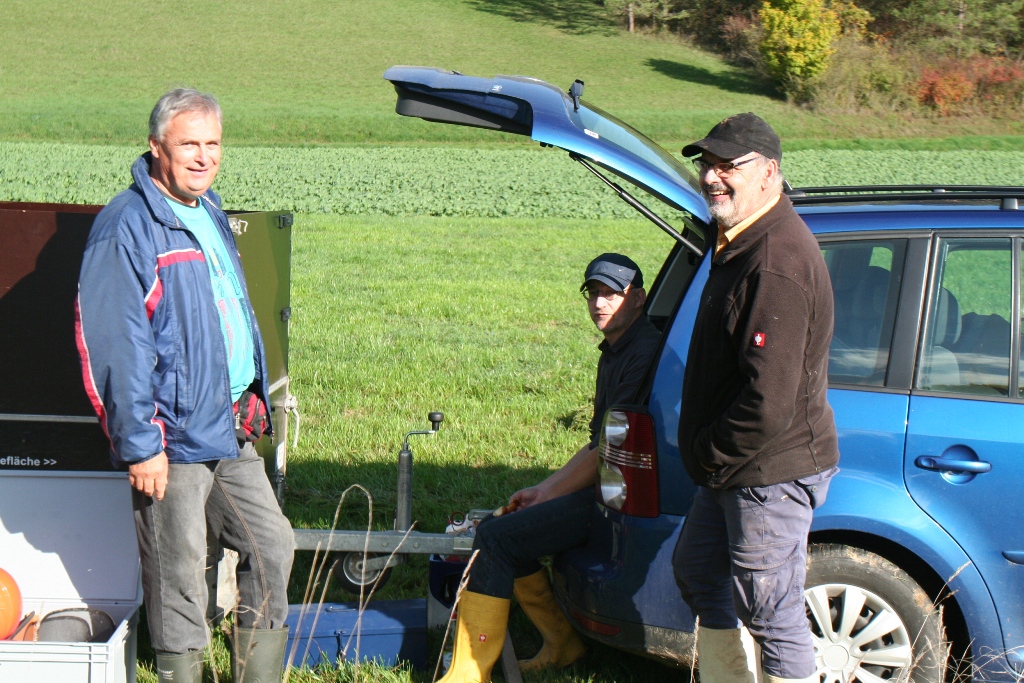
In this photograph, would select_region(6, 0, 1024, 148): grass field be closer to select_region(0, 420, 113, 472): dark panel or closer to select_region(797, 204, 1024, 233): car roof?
select_region(0, 420, 113, 472): dark panel

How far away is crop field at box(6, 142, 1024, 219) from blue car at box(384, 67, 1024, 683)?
17516 millimetres

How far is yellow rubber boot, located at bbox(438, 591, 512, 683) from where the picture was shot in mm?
3518

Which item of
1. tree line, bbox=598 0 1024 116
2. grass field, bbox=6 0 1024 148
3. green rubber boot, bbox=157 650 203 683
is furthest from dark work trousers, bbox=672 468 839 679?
tree line, bbox=598 0 1024 116

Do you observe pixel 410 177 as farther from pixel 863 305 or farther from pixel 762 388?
pixel 762 388

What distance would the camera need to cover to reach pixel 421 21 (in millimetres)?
76500

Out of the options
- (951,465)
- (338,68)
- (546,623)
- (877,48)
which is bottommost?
(546,623)

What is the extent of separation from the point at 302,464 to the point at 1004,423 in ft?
13.5

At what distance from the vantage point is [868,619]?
3273 mm

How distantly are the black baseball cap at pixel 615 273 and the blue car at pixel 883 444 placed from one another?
0.29 meters

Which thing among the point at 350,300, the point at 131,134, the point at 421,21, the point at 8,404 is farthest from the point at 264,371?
the point at 421,21

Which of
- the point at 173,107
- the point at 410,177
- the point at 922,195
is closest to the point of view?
the point at 173,107

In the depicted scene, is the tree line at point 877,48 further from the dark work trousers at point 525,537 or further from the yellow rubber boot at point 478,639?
the yellow rubber boot at point 478,639

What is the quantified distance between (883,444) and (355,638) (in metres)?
2.09

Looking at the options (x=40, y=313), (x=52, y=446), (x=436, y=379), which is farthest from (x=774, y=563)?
(x=436, y=379)
